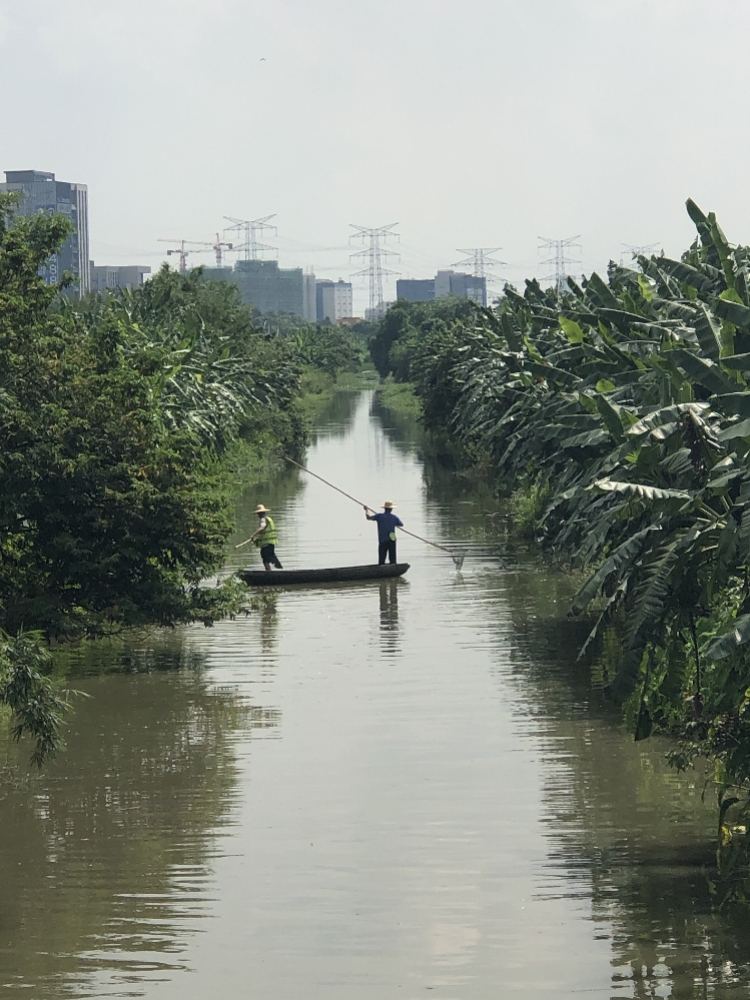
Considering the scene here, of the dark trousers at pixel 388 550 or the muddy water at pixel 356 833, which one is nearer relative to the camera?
the muddy water at pixel 356 833

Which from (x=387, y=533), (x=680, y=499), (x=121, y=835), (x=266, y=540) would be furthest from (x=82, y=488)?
(x=680, y=499)

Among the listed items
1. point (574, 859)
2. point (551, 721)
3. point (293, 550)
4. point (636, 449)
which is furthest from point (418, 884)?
point (293, 550)

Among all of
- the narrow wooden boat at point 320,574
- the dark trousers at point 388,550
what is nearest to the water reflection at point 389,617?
the narrow wooden boat at point 320,574

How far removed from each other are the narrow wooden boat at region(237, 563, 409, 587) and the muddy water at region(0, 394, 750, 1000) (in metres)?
4.18

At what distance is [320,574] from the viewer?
2994cm

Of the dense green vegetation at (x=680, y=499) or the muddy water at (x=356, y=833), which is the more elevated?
the dense green vegetation at (x=680, y=499)

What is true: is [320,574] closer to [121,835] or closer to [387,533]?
[387,533]

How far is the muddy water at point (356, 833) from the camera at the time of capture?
10.7m

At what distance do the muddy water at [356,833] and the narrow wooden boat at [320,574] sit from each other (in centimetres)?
418

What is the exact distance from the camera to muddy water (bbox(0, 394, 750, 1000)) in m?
10.7

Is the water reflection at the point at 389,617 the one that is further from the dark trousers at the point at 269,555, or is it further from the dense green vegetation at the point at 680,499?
the dense green vegetation at the point at 680,499

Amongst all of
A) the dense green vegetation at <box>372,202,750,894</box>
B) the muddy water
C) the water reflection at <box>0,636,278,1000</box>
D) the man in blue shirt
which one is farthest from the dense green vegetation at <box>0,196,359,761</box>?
the man in blue shirt

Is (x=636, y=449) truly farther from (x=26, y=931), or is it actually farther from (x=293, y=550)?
(x=293, y=550)

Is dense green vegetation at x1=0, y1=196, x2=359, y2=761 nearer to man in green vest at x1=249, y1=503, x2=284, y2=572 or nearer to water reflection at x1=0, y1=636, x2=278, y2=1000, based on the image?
water reflection at x1=0, y1=636, x2=278, y2=1000
